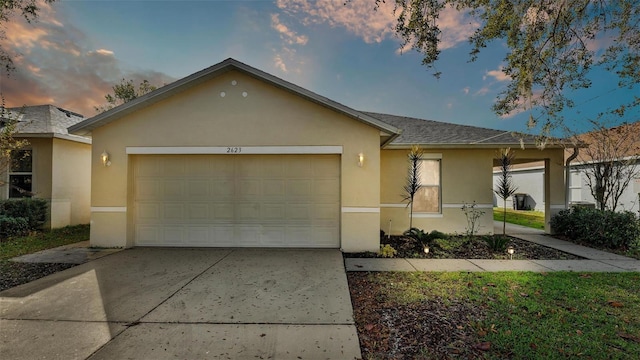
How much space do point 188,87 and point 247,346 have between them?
245 inches

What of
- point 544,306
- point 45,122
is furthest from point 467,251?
point 45,122

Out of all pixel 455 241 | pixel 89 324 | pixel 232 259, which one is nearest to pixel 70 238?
pixel 232 259

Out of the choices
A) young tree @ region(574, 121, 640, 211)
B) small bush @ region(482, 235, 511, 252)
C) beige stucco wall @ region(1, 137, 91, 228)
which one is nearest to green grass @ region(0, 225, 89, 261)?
beige stucco wall @ region(1, 137, 91, 228)

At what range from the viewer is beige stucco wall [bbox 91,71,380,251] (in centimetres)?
682

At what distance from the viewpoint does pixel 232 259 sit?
610 centimetres

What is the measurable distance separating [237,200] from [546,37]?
749cm

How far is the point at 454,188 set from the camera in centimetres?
924

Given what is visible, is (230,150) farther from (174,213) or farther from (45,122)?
(45,122)

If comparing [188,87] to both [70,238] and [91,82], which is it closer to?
[70,238]

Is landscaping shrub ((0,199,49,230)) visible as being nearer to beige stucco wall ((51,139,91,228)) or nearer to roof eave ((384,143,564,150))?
beige stucco wall ((51,139,91,228))

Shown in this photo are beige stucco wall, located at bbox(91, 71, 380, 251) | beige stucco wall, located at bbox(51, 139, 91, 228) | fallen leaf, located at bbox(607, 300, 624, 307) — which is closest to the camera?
fallen leaf, located at bbox(607, 300, 624, 307)

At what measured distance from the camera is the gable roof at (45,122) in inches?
363

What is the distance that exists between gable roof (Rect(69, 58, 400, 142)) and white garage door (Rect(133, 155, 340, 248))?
119 cm

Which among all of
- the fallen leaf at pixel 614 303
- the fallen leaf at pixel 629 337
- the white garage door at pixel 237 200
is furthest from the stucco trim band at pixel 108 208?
the fallen leaf at pixel 614 303
